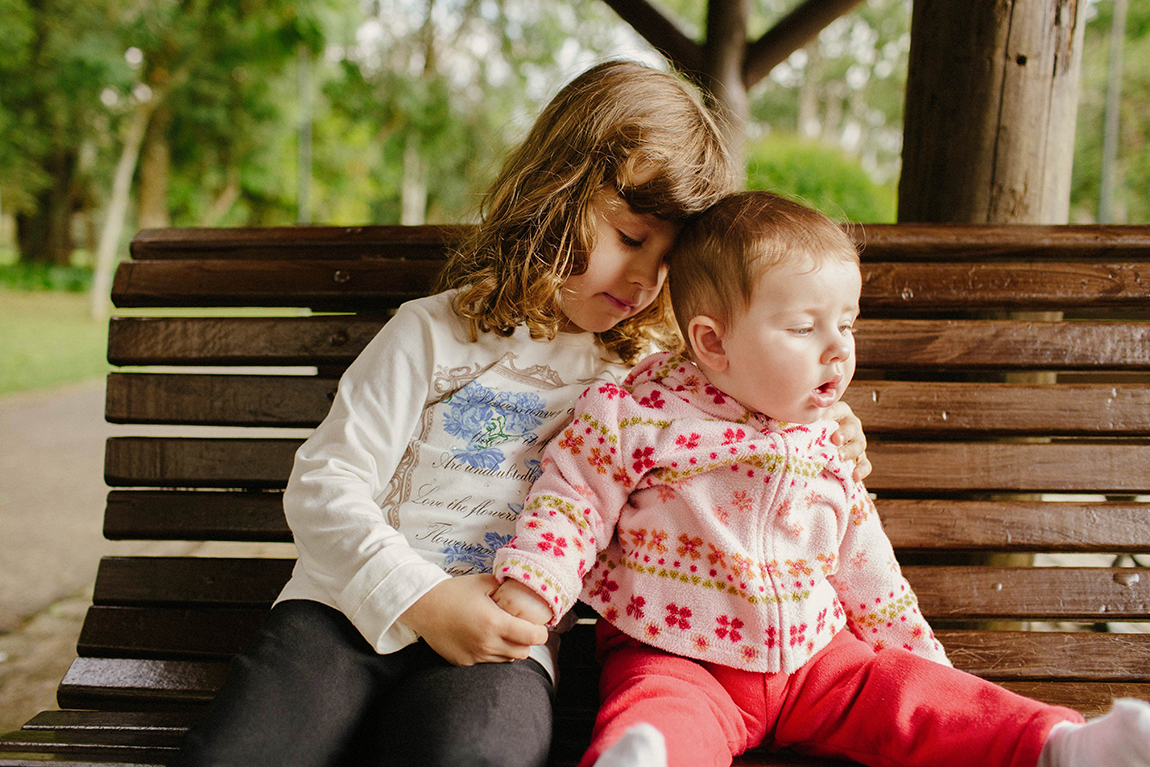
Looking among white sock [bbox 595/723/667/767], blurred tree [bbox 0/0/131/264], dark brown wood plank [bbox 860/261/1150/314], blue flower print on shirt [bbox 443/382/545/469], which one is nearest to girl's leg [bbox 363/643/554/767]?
white sock [bbox 595/723/667/767]

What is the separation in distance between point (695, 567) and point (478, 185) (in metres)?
0.98

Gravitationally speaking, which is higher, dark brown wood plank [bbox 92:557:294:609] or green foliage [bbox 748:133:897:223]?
green foliage [bbox 748:133:897:223]

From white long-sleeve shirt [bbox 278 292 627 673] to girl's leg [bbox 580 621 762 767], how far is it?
0.16m

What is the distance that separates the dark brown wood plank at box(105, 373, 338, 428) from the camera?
6.11ft

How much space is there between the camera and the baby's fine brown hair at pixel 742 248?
1375mm

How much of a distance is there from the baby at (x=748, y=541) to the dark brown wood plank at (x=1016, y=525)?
28 centimetres

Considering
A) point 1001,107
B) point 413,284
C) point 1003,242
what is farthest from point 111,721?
point 1001,107

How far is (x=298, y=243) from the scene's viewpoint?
1.95 m

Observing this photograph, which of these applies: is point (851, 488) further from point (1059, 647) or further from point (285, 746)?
point (285, 746)

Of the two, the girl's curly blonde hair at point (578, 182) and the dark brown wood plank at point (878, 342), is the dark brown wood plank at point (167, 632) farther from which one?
the girl's curly blonde hair at point (578, 182)

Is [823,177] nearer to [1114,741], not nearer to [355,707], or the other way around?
[1114,741]

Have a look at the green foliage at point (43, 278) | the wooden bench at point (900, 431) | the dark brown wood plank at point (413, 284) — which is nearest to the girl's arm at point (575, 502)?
the wooden bench at point (900, 431)

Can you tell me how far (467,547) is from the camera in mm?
1516

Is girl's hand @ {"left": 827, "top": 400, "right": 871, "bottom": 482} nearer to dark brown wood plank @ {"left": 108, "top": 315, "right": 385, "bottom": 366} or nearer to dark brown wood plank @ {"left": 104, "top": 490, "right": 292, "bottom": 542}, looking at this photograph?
dark brown wood plank @ {"left": 108, "top": 315, "right": 385, "bottom": 366}
